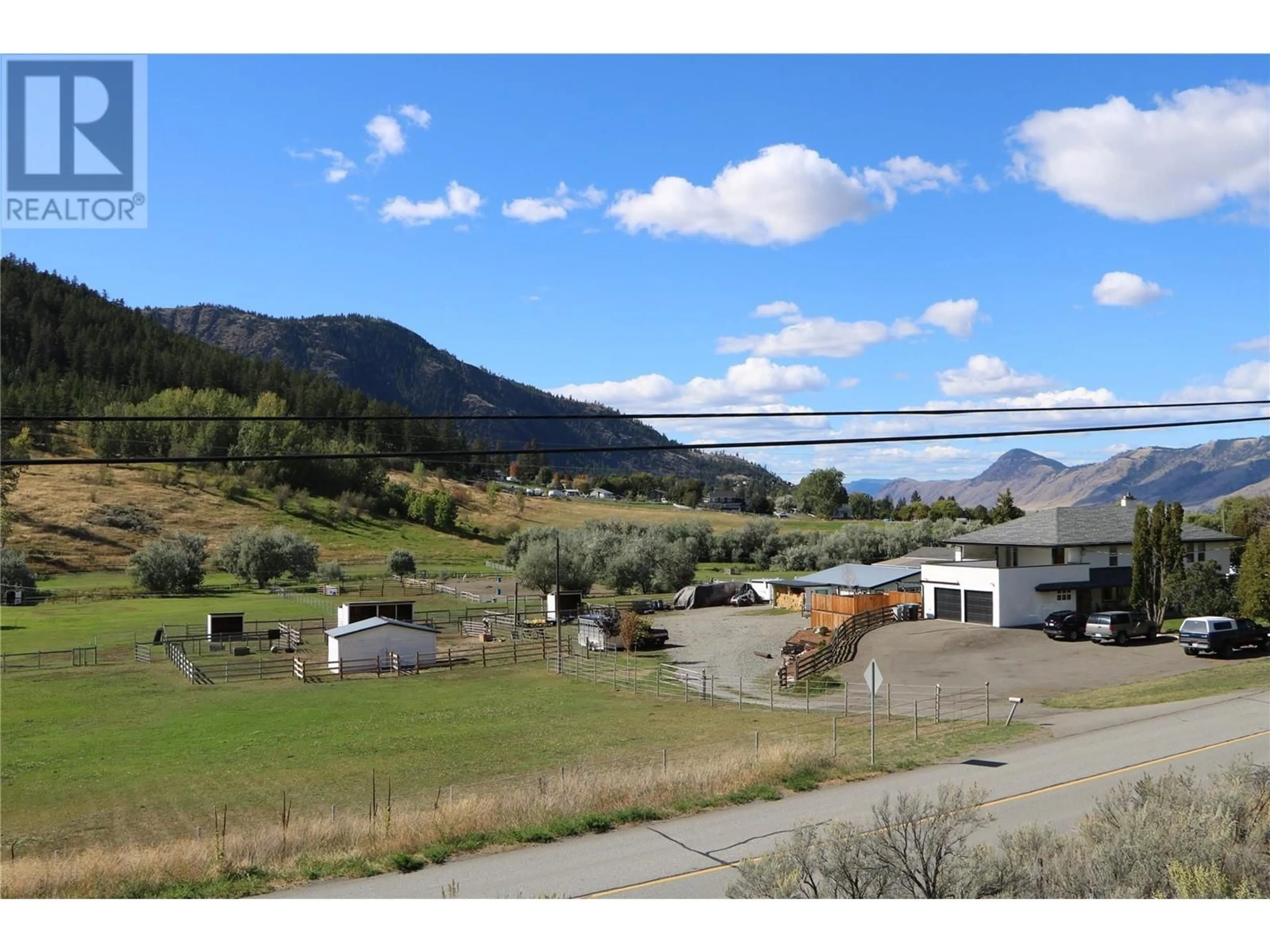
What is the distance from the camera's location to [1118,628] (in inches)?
1610

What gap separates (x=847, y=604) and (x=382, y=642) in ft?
80.8

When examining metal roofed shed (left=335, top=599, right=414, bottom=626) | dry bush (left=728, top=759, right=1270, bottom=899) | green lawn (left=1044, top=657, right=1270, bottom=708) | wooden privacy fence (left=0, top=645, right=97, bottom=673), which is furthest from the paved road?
wooden privacy fence (left=0, top=645, right=97, bottom=673)

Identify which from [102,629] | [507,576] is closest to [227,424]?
[507,576]

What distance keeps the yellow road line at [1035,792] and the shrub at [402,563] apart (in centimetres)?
8508

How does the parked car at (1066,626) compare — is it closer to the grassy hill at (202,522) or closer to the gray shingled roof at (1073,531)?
the gray shingled roof at (1073,531)

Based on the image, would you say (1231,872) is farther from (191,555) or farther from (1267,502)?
(1267,502)

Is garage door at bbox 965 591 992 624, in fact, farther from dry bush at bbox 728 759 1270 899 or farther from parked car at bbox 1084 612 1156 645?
dry bush at bbox 728 759 1270 899

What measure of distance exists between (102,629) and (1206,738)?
2428 inches

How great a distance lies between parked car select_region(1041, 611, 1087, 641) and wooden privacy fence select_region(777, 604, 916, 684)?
8.56 m

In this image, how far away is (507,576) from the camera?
102 m

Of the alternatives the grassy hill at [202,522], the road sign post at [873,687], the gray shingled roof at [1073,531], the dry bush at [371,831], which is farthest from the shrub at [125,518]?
the road sign post at [873,687]

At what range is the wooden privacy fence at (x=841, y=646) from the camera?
127 ft

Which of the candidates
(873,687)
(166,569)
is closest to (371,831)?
(873,687)

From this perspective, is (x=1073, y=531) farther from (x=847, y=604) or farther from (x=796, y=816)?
(x=796, y=816)
